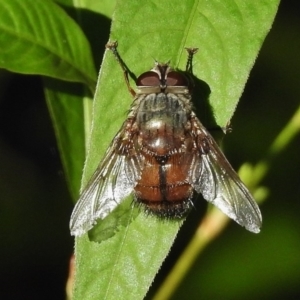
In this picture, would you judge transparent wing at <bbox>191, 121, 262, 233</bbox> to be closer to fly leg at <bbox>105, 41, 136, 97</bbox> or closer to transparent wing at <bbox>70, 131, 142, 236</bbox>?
transparent wing at <bbox>70, 131, 142, 236</bbox>

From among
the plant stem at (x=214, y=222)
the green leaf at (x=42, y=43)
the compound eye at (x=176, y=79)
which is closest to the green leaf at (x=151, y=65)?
the compound eye at (x=176, y=79)

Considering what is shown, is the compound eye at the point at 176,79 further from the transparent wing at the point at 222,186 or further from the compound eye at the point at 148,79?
the transparent wing at the point at 222,186

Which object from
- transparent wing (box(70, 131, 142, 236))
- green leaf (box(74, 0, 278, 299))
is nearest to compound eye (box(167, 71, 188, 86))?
green leaf (box(74, 0, 278, 299))

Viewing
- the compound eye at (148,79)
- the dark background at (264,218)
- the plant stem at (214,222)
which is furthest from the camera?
the dark background at (264,218)

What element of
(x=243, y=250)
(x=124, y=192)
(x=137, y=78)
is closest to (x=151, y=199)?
(x=124, y=192)

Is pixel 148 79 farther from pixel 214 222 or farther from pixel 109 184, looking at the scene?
pixel 214 222

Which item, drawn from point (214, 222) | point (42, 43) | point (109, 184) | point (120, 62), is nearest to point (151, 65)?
point (120, 62)

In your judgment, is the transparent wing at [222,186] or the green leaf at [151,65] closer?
the green leaf at [151,65]

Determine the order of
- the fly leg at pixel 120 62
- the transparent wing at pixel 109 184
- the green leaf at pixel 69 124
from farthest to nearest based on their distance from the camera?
the green leaf at pixel 69 124 < the transparent wing at pixel 109 184 < the fly leg at pixel 120 62

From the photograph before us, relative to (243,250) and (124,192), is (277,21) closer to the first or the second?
(243,250)
